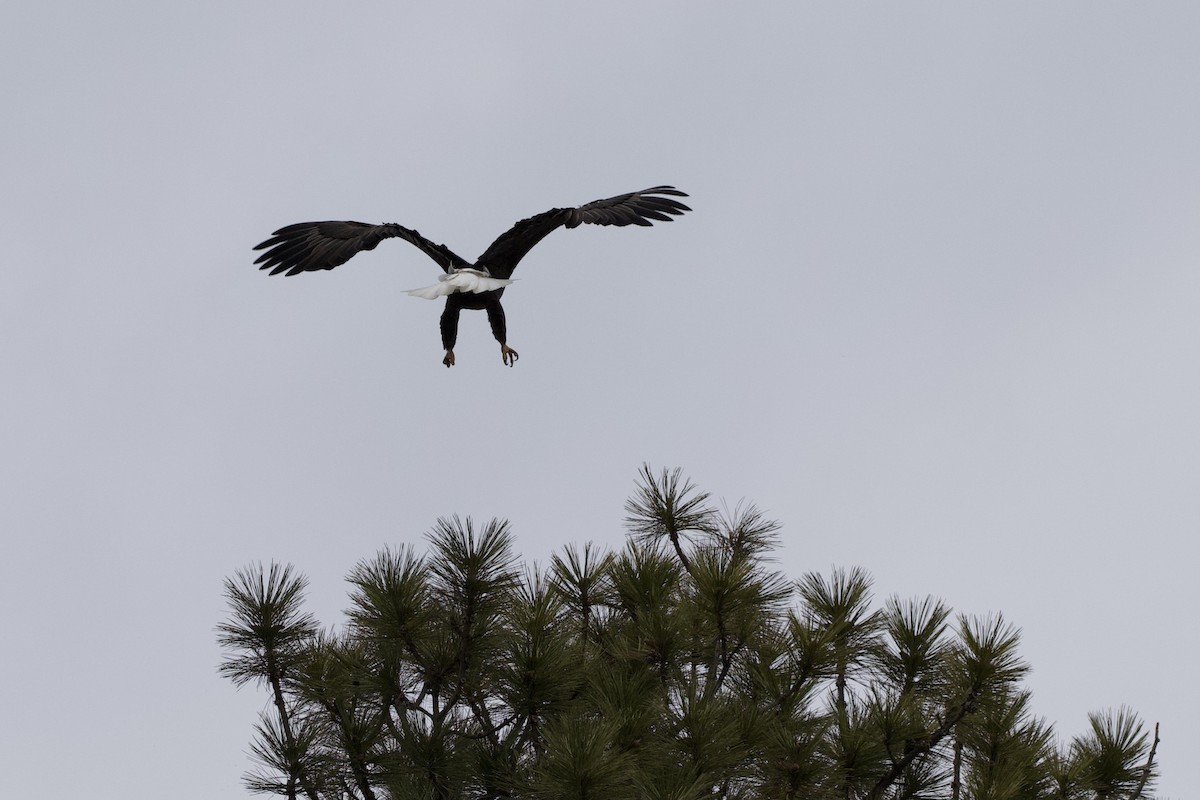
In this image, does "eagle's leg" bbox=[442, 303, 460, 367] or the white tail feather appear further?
"eagle's leg" bbox=[442, 303, 460, 367]

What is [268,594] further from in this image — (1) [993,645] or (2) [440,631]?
(1) [993,645]

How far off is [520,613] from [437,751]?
76 centimetres

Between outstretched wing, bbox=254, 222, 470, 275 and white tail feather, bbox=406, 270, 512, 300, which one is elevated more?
outstretched wing, bbox=254, 222, 470, 275

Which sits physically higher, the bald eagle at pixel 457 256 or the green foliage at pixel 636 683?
the bald eagle at pixel 457 256

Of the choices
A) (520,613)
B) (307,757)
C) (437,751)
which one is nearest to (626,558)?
(520,613)

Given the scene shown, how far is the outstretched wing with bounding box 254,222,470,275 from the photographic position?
816 centimetres

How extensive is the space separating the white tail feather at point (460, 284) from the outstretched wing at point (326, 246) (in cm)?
19

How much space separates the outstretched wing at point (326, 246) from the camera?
8.16 meters

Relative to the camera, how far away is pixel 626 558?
733cm

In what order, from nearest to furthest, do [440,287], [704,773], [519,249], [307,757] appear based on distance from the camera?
1. [704,773]
2. [307,757]
3. [440,287]
4. [519,249]

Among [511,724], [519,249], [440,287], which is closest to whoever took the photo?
[511,724]

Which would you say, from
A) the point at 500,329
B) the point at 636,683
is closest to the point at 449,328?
the point at 500,329

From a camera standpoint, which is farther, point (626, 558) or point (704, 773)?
point (626, 558)

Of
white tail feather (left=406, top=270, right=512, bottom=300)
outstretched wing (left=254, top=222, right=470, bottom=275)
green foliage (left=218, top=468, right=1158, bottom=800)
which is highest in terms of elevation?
outstretched wing (left=254, top=222, right=470, bottom=275)
